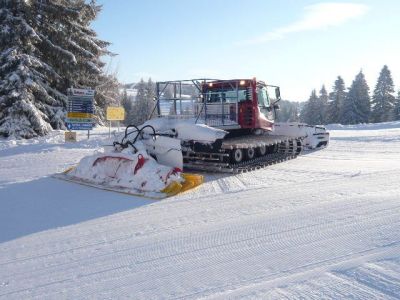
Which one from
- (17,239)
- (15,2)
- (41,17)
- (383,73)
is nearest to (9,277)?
(17,239)

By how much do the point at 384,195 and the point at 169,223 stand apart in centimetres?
403

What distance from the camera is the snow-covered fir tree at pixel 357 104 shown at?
54094 millimetres

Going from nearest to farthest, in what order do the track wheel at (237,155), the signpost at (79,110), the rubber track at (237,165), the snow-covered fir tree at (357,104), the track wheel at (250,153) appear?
the rubber track at (237,165) → the track wheel at (237,155) → the track wheel at (250,153) → the signpost at (79,110) → the snow-covered fir tree at (357,104)

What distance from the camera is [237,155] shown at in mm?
11125

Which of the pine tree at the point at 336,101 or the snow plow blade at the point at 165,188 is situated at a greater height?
the pine tree at the point at 336,101

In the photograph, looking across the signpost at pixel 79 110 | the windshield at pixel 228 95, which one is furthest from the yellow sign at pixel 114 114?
the windshield at pixel 228 95

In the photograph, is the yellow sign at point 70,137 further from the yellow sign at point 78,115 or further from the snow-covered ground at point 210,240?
the snow-covered ground at point 210,240

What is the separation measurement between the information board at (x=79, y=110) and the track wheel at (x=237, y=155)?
824 cm

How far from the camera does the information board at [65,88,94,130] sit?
16953 mm

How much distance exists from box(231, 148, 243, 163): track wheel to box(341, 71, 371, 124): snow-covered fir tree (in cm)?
4622

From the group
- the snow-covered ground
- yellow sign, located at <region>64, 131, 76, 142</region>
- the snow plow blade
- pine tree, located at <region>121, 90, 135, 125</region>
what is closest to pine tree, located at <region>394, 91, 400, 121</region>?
pine tree, located at <region>121, 90, 135, 125</region>

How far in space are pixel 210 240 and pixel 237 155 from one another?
5.88 m

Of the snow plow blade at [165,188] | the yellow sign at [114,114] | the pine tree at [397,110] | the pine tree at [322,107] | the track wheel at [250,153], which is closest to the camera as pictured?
the snow plow blade at [165,188]

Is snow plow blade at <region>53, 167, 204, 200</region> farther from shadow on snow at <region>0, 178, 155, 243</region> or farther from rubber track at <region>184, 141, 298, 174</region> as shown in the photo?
rubber track at <region>184, 141, 298, 174</region>
